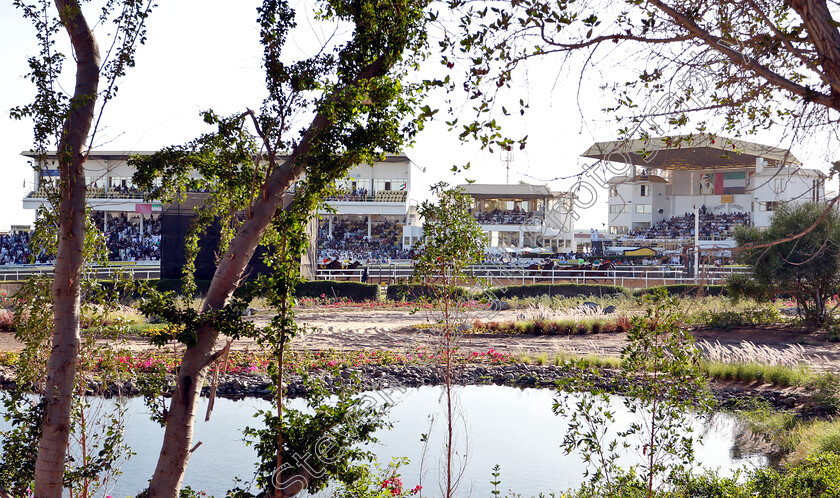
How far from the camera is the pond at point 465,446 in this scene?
884cm

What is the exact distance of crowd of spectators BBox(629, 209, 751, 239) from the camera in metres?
59.9

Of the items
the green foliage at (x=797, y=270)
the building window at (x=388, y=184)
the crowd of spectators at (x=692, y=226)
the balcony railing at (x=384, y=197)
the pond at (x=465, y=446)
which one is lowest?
the pond at (x=465, y=446)

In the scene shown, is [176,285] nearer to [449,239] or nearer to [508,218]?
[449,239]

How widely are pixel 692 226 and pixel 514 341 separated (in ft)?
159

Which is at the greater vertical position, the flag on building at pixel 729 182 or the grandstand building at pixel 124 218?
the flag on building at pixel 729 182

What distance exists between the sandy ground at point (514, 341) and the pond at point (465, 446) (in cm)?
351

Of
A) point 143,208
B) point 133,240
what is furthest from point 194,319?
point 133,240

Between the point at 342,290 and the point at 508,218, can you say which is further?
the point at 508,218

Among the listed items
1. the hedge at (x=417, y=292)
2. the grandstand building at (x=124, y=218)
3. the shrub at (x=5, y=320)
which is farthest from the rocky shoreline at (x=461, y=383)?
the grandstand building at (x=124, y=218)

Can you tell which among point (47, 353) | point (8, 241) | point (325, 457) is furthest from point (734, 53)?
point (8, 241)

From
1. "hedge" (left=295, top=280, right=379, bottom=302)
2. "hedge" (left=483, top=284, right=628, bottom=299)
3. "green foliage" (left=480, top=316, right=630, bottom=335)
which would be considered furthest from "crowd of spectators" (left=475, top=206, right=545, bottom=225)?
"green foliage" (left=480, top=316, right=630, bottom=335)

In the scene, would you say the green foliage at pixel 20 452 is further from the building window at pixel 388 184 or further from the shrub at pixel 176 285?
the building window at pixel 388 184

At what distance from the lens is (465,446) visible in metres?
10.6

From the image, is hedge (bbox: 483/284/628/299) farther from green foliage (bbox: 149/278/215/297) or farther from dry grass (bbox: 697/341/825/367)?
dry grass (bbox: 697/341/825/367)
